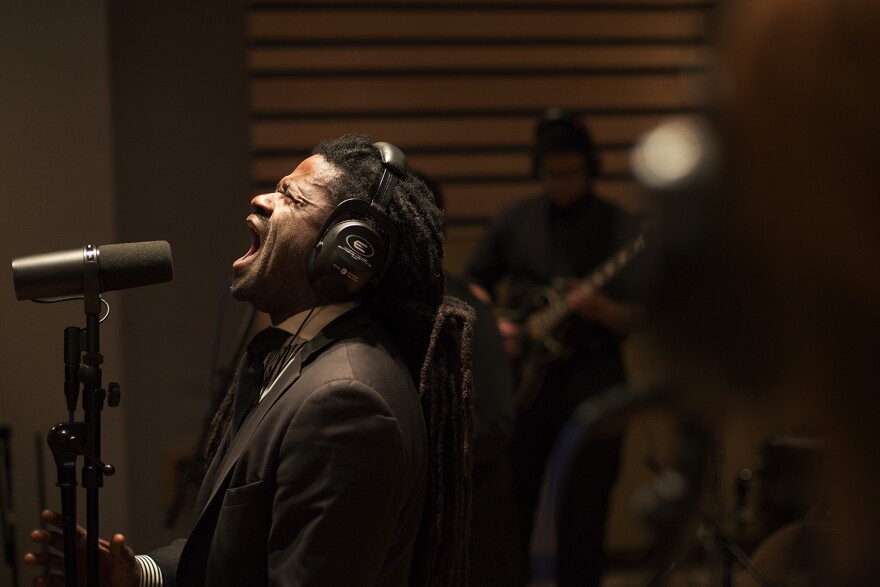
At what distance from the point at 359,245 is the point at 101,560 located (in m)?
0.82

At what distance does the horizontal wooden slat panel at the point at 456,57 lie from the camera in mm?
5031

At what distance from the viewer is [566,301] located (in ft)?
13.2

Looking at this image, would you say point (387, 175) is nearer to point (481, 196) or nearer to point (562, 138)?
point (562, 138)

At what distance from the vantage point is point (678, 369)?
656 mm

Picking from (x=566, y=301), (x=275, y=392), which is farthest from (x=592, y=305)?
(x=275, y=392)

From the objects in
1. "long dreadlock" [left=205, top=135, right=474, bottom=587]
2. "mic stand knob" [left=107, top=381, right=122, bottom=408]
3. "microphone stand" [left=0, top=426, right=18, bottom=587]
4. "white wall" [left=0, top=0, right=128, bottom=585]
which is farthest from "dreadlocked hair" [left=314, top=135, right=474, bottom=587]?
"microphone stand" [left=0, top=426, right=18, bottom=587]

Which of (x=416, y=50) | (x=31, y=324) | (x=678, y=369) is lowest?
(x=31, y=324)

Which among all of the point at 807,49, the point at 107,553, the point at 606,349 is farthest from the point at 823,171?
the point at 606,349

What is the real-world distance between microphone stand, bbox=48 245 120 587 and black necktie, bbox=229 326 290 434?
0.85 feet

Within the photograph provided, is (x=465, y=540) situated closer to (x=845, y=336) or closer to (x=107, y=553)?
(x=107, y=553)

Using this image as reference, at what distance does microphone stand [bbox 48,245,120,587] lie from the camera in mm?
1824

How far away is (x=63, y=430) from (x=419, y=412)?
67 cm

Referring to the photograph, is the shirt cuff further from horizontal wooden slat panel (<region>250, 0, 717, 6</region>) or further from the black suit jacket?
horizontal wooden slat panel (<region>250, 0, 717, 6</region>)

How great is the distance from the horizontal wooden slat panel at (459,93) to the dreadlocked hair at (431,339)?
300cm
